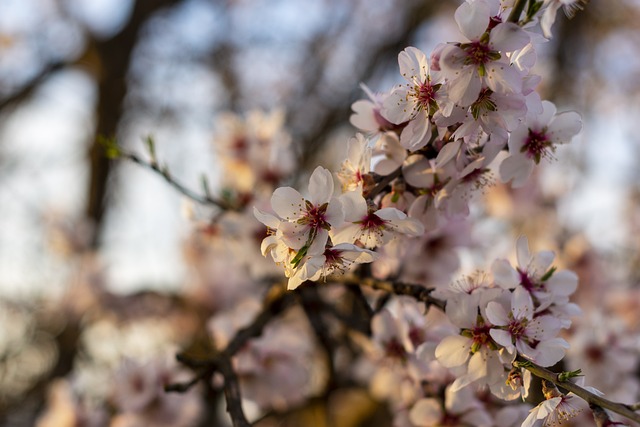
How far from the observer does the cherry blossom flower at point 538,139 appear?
1151mm

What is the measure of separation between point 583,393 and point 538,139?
48 centimetres

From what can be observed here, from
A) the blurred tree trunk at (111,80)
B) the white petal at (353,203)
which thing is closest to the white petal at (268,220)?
the white petal at (353,203)

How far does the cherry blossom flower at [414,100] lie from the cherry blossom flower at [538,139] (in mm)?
218

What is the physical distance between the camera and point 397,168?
1.13 metres

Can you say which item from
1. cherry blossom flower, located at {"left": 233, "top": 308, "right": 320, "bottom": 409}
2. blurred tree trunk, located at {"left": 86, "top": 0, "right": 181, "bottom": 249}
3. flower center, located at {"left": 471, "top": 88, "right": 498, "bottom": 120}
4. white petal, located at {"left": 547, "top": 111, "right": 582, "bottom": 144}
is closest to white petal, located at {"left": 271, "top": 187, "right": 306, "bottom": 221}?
flower center, located at {"left": 471, "top": 88, "right": 498, "bottom": 120}

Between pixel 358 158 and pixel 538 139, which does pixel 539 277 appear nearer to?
pixel 538 139

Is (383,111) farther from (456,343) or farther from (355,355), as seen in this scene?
(355,355)

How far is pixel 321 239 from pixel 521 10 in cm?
49

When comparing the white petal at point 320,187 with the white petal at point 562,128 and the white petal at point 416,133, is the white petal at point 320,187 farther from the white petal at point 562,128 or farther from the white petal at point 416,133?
the white petal at point 562,128

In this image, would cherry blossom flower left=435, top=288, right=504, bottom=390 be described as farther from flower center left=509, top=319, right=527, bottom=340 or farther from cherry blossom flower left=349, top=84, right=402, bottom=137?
cherry blossom flower left=349, top=84, right=402, bottom=137

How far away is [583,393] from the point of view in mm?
920

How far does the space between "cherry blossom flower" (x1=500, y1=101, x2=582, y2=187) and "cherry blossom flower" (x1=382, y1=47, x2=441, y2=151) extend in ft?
0.72

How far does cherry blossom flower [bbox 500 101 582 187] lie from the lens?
3.78 ft

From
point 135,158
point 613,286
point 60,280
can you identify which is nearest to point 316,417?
point 135,158
